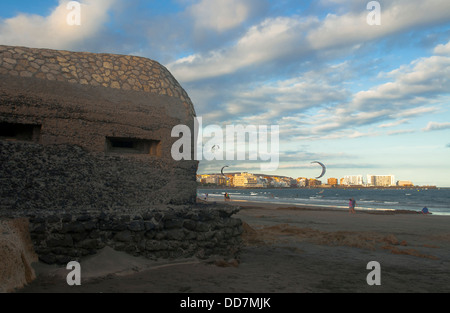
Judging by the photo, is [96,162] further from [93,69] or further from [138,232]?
[93,69]

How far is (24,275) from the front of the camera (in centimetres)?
492

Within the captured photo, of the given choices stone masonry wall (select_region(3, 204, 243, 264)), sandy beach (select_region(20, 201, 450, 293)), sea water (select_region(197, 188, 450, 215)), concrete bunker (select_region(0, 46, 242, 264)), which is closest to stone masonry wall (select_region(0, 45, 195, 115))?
concrete bunker (select_region(0, 46, 242, 264))

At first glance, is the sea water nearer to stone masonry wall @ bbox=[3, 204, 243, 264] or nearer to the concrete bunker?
stone masonry wall @ bbox=[3, 204, 243, 264]

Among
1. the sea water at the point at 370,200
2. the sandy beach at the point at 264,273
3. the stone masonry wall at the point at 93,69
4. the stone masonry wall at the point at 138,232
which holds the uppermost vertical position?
the stone masonry wall at the point at 93,69

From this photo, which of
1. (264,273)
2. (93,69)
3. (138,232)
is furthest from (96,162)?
(264,273)

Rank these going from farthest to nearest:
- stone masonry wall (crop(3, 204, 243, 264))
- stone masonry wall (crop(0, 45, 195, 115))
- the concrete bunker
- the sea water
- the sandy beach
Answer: the sea water, stone masonry wall (crop(0, 45, 195, 115)), the concrete bunker, stone masonry wall (crop(3, 204, 243, 264)), the sandy beach

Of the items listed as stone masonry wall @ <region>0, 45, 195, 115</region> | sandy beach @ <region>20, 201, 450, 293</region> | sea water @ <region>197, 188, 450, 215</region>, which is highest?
stone masonry wall @ <region>0, 45, 195, 115</region>

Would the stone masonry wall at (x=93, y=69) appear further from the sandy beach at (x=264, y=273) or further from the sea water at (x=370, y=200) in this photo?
the sea water at (x=370, y=200)

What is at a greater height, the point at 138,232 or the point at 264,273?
the point at 138,232

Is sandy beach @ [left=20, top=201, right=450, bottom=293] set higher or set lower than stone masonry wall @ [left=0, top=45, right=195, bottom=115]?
lower

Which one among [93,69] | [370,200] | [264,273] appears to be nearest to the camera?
[264,273]

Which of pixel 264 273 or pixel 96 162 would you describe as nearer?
pixel 264 273

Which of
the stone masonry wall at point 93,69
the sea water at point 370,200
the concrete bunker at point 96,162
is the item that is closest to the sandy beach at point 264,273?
the concrete bunker at point 96,162
